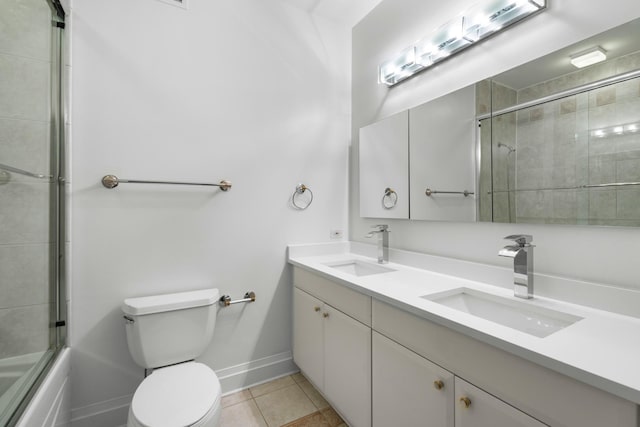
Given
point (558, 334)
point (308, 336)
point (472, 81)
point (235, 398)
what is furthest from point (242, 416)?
point (472, 81)

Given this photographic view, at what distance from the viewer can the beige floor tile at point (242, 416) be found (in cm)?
163

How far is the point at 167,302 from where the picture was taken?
1543mm

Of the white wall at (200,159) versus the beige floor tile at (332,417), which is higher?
the white wall at (200,159)

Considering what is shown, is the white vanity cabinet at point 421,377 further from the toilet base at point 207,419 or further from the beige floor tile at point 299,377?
the toilet base at point 207,419

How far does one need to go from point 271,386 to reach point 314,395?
1.00 feet

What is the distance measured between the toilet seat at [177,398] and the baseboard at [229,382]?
0.46m

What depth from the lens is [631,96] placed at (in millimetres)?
985

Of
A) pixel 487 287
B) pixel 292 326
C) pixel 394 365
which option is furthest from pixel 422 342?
pixel 292 326

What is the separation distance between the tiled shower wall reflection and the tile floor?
4.64ft

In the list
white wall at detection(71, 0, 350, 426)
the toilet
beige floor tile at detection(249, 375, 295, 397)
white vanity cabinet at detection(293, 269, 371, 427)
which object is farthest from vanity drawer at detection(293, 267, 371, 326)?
beige floor tile at detection(249, 375, 295, 397)

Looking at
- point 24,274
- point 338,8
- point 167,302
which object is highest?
point 338,8

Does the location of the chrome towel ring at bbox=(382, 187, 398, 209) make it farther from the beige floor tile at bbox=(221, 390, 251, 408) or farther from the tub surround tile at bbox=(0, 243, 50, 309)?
the tub surround tile at bbox=(0, 243, 50, 309)

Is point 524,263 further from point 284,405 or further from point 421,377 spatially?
point 284,405

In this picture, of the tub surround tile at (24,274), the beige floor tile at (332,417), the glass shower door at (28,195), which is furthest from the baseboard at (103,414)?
the beige floor tile at (332,417)
